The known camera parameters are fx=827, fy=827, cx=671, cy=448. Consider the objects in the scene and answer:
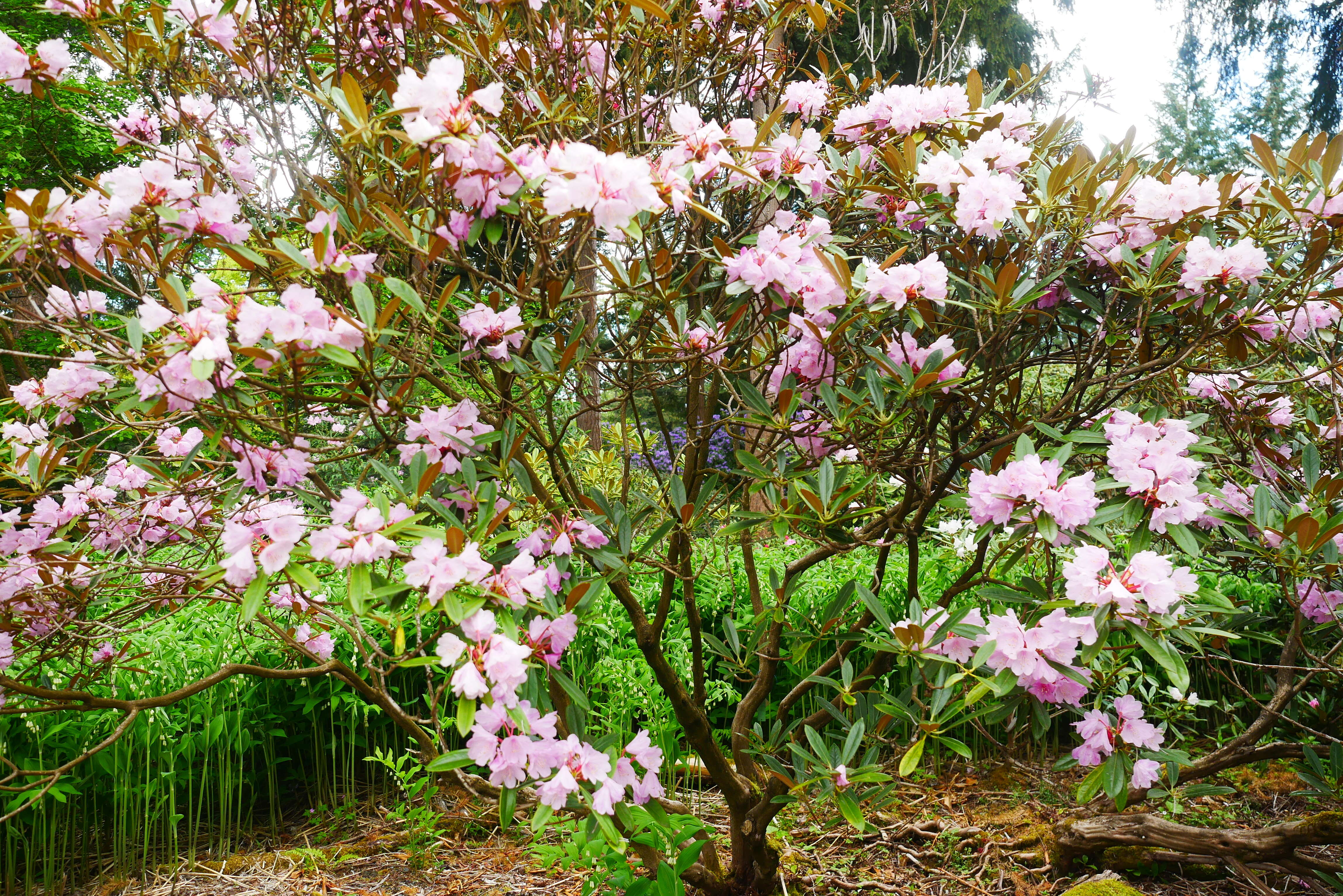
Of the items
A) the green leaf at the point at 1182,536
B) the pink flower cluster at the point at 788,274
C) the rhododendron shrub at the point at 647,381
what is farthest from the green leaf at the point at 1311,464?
the pink flower cluster at the point at 788,274

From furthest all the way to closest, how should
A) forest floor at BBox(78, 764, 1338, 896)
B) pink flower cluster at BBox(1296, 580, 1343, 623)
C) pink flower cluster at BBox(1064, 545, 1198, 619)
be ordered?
1. forest floor at BBox(78, 764, 1338, 896)
2. pink flower cluster at BBox(1296, 580, 1343, 623)
3. pink flower cluster at BBox(1064, 545, 1198, 619)

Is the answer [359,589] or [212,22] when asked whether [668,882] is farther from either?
[212,22]

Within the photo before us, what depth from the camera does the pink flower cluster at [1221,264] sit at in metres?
1.42

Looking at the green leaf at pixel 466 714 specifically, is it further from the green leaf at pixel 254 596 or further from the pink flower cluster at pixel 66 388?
the pink flower cluster at pixel 66 388

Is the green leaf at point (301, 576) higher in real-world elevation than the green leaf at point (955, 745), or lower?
higher

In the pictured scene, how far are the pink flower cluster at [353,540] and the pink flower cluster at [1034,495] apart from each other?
2.84 ft

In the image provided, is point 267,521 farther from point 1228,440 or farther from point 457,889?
point 1228,440

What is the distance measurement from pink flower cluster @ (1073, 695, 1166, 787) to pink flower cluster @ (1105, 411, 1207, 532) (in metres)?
0.40

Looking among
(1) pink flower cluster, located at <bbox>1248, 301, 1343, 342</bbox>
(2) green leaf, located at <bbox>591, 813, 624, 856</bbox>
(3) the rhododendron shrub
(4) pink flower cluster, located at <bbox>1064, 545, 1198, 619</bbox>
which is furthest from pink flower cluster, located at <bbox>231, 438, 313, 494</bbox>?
(1) pink flower cluster, located at <bbox>1248, 301, 1343, 342</bbox>

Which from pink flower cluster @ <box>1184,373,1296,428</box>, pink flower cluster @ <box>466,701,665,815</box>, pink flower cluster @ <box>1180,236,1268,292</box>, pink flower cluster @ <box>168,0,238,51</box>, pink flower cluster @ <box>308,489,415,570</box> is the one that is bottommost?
pink flower cluster @ <box>466,701,665,815</box>

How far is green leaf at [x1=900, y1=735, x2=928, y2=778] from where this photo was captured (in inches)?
53.7

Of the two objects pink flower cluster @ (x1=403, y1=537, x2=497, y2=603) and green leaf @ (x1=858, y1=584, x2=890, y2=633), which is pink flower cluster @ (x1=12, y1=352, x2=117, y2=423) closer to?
pink flower cluster @ (x1=403, y1=537, x2=497, y2=603)

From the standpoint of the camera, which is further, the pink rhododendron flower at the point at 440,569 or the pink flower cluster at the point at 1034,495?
the pink flower cluster at the point at 1034,495

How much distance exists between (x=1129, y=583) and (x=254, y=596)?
1.21 m
